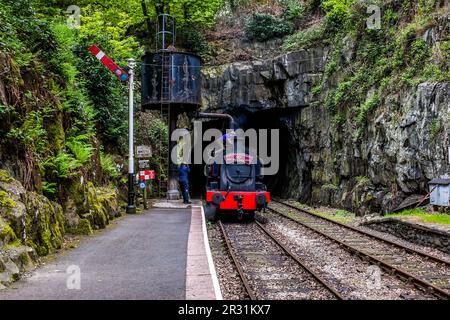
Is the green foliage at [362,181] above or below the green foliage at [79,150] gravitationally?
below

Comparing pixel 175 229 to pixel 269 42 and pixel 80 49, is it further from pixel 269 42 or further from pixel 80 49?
pixel 269 42

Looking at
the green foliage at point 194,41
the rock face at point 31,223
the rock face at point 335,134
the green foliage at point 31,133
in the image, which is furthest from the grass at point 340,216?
the green foliage at point 194,41

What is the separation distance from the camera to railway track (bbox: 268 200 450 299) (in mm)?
8172

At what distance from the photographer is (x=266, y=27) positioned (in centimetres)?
2906

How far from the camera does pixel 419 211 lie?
14633 mm

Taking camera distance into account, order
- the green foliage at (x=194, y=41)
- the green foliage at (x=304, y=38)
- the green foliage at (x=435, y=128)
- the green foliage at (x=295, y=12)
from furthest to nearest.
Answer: the green foliage at (x=295, y=12) < the green foliage at (x=194, y=41) < the green foliage at (x=304, y=38) < the green foliage at (x=435, y=128)

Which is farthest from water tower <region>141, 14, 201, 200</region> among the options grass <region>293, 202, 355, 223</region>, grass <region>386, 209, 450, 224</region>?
grass <region>386, 209, 450, 224</region>

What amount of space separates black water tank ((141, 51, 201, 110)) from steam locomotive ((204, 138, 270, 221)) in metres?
4.87

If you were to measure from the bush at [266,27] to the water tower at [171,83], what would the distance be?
878 cm

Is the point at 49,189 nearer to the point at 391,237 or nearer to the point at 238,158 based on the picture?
the point at 238,158

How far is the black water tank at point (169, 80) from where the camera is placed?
69.2ft

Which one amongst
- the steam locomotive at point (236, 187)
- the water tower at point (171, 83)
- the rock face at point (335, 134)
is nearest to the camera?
the rock face at point (335, 134)

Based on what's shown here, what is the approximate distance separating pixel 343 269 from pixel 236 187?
8.05 m

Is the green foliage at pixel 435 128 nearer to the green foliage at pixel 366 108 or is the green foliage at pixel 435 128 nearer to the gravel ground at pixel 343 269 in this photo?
the green foliage at pixel 366 108
